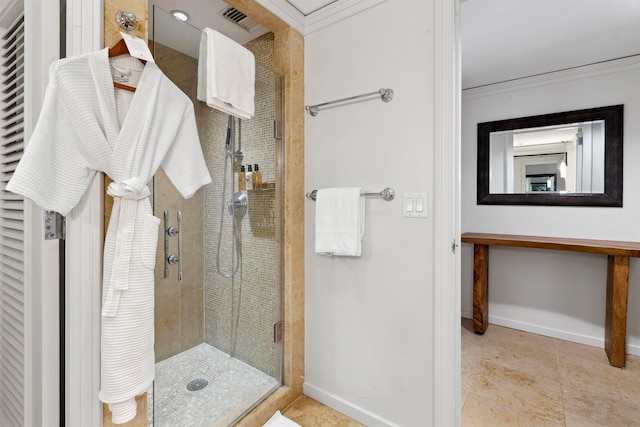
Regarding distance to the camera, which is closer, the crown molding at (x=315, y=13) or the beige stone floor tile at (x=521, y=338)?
the crown molding at (x=315, y=13)

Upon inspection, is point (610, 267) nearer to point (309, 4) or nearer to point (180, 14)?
point (309, 4)

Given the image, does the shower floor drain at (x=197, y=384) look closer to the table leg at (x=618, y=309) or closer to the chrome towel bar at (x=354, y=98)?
the chrome towel bar at (x=354, y=98)

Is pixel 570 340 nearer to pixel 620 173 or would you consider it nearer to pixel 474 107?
pixel 620 173

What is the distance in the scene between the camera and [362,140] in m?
1.61

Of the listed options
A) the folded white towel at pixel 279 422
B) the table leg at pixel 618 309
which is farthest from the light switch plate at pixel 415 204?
the table leg at pixel 618 309

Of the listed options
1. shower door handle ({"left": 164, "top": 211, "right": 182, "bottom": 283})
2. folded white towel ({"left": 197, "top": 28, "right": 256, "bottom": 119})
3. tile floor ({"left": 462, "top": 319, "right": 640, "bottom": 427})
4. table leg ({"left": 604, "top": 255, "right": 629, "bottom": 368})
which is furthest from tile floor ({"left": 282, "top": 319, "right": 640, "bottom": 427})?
folded white towel ({"left": 197, "top": 28, "right": 256, "bottom": 119})

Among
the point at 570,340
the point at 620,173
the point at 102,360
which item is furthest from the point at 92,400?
the point at 620,173

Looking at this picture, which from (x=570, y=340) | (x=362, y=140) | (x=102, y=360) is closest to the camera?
(x=102, y=360)

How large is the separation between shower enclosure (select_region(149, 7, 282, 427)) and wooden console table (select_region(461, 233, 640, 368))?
1.88m

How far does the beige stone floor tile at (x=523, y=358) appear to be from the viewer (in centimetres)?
212

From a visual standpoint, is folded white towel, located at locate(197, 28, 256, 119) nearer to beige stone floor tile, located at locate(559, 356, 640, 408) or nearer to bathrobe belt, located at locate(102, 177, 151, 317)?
bathrobe belt, located at locate(102, 177, 151, 317)

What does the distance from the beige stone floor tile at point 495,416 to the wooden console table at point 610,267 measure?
0.99m

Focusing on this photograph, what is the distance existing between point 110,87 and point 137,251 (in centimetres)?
54

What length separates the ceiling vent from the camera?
1720 mm
